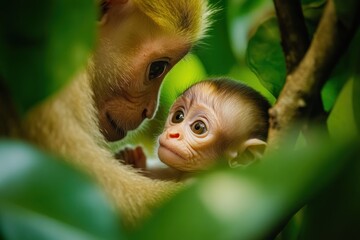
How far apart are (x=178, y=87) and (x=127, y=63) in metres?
0.33

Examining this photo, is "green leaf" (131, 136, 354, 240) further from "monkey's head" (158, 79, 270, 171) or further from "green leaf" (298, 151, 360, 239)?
"monkey's head" (158, 79, 270, 171)

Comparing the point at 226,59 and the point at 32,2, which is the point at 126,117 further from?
Result: the point at 32,2

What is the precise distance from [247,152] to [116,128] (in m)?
0.32

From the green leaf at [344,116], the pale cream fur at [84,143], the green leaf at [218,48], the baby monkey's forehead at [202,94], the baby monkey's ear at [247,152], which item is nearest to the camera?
the green leaf at [344,116]

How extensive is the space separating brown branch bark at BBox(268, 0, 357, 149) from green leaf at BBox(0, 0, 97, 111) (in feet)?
0.59

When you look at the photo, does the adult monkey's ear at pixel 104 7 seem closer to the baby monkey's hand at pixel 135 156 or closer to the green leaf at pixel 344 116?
the baby monkey's hand at pixel 135 156

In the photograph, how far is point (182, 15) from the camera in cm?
139

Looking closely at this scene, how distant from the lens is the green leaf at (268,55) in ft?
2.63

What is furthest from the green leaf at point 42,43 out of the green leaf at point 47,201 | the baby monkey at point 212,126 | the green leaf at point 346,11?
the baby monkey at point 212,126

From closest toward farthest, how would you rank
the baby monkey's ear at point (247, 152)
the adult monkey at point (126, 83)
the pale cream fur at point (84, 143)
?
the pale cream fur at point (84, 143)
the adult monkey at point (126, 83)
the baby monkey's ear at point (247, 152)

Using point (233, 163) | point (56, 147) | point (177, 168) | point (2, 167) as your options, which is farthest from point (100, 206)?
point (177, 168)

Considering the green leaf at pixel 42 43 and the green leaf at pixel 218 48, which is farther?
the green leaf at pixel 218 48

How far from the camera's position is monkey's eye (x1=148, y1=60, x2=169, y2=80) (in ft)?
4.51

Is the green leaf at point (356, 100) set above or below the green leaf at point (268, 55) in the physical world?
below
